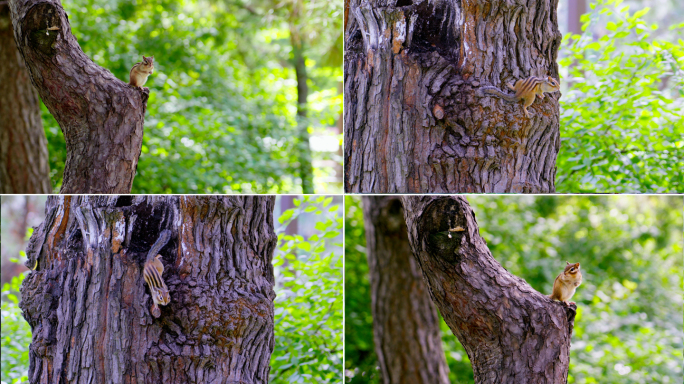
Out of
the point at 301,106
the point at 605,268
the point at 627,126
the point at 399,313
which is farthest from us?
the point at 301,106

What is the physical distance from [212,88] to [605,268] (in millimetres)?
3342

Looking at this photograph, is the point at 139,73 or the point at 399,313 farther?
the point at 399,313

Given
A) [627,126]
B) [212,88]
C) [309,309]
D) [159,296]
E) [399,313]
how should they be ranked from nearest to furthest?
1. [159,296]
2. [309,309]
3. [627,126]
4. [399,313]
5. [212,88]

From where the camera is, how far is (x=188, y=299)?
122cm

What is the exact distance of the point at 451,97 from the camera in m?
1.27

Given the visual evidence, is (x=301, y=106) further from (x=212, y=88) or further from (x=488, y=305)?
(x=488, y=305)

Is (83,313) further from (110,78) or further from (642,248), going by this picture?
(642,248)

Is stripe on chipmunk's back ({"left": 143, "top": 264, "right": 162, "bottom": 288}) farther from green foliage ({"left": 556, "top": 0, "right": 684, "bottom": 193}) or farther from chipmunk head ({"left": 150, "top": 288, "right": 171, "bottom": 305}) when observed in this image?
green foliage ({"left": 556, "top": 0, "right": 684, "bottom": 193})

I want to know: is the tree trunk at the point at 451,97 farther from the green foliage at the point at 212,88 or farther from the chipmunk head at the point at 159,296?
the green foliage at the point at 212,88

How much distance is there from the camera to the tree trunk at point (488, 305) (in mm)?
1244

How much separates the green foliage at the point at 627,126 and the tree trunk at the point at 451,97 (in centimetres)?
71

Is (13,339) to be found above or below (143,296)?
below

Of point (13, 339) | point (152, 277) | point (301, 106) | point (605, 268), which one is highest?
point (301, 106)

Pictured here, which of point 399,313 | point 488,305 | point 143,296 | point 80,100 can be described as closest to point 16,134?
point 80,100
